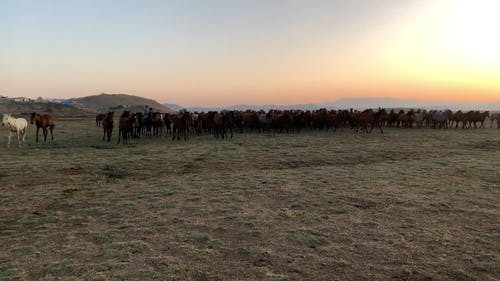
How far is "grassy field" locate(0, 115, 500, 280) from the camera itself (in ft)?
17.5

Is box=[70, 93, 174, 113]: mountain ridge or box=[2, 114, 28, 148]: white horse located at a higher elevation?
box=[70, 93, 174, 113]: mountain ridge

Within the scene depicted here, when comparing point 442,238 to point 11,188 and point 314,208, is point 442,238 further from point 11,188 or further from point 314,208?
point 11,188

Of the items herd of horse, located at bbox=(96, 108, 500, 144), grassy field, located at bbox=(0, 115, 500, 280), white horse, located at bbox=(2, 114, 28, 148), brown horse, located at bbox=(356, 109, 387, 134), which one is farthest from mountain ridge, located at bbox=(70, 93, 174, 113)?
grassy field, located at bbox=(0, 115, 500, 280)

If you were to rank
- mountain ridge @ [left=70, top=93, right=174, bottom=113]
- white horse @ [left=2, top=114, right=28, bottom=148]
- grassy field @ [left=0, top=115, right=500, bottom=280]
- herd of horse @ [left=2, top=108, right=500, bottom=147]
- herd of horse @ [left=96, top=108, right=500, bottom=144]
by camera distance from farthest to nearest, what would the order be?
mountain ridge @ [left=70, top=93, right=174, bottom=113] < herd of horse @ [left=96, top=108, right=500, bottom=144] < herd of horse @ [left=2, top=108, right=500, bottom=147] < white horse @ [left=2, top=114, right=28, bottom=148] < grassy field @ [left=0, top=115, right=500, bottom=280]

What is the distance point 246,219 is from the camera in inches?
294

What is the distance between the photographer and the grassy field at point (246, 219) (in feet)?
17.5

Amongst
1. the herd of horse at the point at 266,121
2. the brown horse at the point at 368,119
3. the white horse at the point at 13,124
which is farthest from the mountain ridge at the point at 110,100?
the white horse at the point at 13,124

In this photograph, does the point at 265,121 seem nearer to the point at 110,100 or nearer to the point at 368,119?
the point at 368,119

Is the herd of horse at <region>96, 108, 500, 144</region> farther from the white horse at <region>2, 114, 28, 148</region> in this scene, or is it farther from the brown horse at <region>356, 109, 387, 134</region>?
the white horse at <region>2, 114, 28, 148</region>

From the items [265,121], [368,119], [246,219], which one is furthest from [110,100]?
[246,219]

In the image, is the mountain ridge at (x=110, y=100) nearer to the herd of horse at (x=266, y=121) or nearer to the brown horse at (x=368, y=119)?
the herd of horse at (x=266, y=121)

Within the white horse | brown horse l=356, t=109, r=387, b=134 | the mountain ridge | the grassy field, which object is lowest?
the grassy field

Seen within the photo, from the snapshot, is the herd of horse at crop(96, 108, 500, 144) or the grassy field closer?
the grassy field

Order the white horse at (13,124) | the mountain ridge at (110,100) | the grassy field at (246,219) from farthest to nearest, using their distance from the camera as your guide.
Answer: the mountain ridge at (110,100) → the white horse at (13,124) → the grassy field at (246,219)
